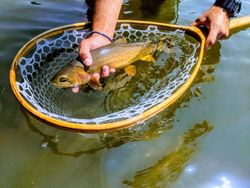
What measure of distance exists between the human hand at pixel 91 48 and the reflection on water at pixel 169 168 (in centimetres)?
66

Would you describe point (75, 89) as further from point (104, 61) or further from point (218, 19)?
point (218, 19)

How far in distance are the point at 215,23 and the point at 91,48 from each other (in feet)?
2.95

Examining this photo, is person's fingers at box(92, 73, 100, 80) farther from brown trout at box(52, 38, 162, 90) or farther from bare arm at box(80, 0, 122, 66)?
bare arm at box(80, 0, 122, 66)

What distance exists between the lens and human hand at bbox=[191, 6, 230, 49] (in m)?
2.79

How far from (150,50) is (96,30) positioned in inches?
16.1

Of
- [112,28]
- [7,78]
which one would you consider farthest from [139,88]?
[7,78]

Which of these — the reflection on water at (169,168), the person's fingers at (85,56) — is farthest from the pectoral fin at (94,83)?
the reflection on water at (169,168)

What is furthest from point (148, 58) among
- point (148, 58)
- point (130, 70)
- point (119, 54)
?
point (119, 54)

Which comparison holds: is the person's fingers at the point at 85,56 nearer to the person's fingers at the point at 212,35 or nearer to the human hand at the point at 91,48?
the human hand at the point at 91,48

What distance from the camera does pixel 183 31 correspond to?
2912 mm

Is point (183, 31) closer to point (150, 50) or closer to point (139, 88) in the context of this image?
point (150, 50)

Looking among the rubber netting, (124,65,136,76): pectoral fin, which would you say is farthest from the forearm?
(124,65,136,76): pectoral fin

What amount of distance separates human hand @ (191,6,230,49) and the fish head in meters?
0.95

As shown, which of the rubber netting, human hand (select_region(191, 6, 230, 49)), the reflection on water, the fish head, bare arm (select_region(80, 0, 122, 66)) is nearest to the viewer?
the reflection on water
